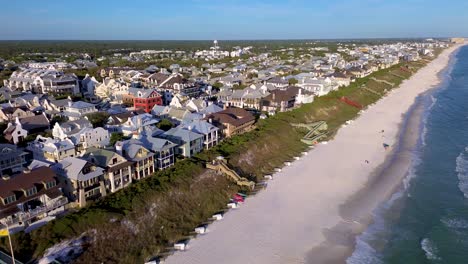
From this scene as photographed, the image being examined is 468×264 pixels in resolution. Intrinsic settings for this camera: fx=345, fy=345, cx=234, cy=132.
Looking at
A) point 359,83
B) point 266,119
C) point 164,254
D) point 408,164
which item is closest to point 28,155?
point 164,254

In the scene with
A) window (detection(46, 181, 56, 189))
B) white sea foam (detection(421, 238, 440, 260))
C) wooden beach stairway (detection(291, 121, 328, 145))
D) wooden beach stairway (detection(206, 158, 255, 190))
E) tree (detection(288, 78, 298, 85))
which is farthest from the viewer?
tree (detection(288, 78, 298, 85))

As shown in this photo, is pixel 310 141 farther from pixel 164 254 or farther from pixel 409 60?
pixel 409 60

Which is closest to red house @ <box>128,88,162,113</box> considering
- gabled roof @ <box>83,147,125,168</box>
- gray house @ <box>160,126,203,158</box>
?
gray house @ <box>160,126,203,158</box>

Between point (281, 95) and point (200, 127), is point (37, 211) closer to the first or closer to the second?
point (200, 127)

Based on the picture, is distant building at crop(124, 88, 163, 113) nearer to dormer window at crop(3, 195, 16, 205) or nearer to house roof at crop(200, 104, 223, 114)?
house roof at crop(200, 104, 223, 114)

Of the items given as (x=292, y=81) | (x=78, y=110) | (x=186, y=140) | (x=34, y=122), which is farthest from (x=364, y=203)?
(x=292, y=81)
